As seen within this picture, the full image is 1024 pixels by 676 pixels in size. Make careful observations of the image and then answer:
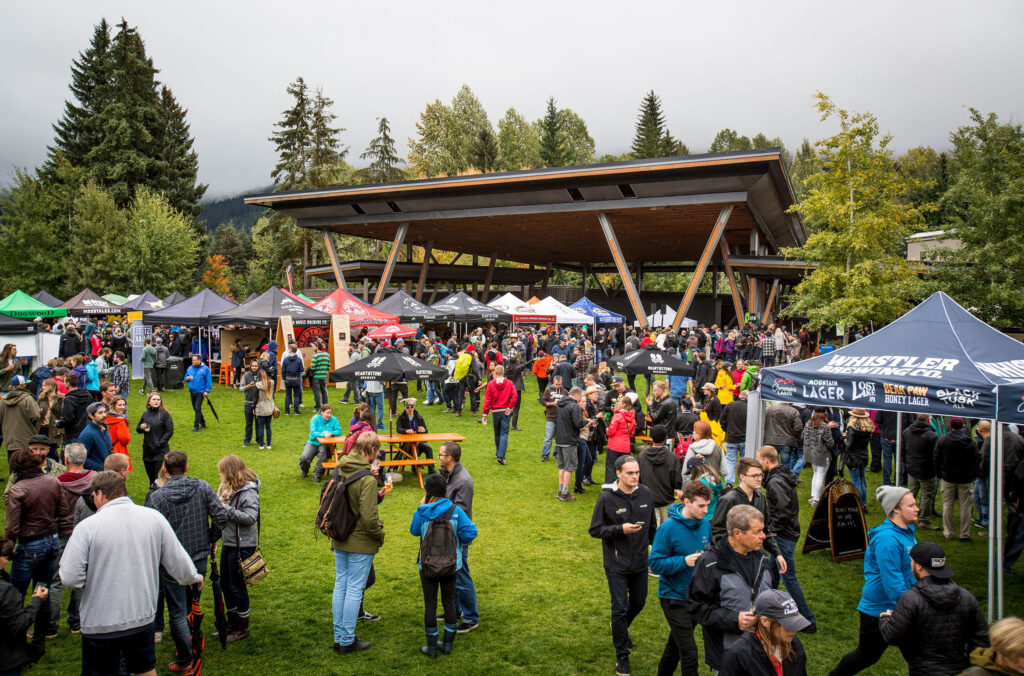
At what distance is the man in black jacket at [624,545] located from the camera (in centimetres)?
474

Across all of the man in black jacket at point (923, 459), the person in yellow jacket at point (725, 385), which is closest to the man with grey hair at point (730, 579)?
the man in black jacket at point (923, 459)

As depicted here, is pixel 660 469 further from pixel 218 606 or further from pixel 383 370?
pixel 383 370

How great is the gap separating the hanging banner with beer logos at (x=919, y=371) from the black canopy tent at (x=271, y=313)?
47.2 feet

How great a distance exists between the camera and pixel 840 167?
20.3m

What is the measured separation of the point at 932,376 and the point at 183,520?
21.9 feet

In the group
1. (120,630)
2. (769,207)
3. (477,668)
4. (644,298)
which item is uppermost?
(769,207)

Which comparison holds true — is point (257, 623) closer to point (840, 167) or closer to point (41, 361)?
point (41, 361)

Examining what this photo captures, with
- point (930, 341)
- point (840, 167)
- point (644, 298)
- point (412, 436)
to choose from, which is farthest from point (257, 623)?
point (644, 298)

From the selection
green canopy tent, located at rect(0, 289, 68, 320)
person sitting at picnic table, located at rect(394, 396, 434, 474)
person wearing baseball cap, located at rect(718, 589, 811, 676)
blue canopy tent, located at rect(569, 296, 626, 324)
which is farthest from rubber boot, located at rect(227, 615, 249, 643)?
blue canopy tent, located at rect(569, 296, 626, 324)

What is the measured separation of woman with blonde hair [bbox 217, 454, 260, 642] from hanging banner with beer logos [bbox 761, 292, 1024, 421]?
5.49 m

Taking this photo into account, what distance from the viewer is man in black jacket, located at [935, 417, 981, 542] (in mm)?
7562

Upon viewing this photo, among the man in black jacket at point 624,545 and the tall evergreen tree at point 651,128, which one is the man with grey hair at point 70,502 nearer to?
the man in black jacket at point 624,545

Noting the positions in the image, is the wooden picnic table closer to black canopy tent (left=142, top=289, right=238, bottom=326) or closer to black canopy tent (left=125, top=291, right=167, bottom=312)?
black canopy tent (left=142, top=289, right=238, bottom=326)

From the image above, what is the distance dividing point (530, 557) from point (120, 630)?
436 centimetres
